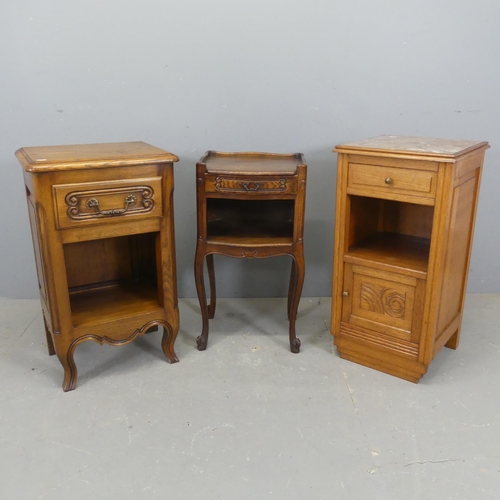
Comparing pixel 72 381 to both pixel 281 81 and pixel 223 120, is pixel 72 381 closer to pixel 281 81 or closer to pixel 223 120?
pixel 223 120

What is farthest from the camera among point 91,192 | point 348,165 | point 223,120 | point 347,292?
point 223,120

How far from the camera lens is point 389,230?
96.1 inches

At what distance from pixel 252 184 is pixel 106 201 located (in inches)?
23.2

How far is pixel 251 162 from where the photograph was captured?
7.68 ft

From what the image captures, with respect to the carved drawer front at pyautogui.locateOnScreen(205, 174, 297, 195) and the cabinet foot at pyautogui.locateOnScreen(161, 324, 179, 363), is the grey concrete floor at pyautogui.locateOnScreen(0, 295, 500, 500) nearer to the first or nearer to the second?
the cabinet foot at pyautogui.locateOnScreen(161, 324, 179, 363)

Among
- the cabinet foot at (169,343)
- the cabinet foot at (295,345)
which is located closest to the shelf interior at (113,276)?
the cabinet foot at (169,343)

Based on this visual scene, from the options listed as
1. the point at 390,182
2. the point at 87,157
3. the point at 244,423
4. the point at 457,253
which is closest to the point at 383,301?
the point at 457,253

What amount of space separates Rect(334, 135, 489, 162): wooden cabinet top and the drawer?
65 millimetres

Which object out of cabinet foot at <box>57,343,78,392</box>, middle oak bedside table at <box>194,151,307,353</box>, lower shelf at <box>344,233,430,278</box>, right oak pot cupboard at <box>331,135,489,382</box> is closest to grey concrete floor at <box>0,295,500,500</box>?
cabinet foot at <box>57,343,78,392</box>

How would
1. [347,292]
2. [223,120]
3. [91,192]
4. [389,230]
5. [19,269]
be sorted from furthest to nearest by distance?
1. [19,269]
2. [223,120]
3. [389,230]
4. [347,292]
5. [91,192]

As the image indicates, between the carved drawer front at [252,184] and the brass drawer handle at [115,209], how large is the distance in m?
0.34

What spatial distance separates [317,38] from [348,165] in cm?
85

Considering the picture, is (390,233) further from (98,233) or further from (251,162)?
(98,233)

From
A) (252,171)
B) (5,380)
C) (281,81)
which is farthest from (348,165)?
(5,380)
